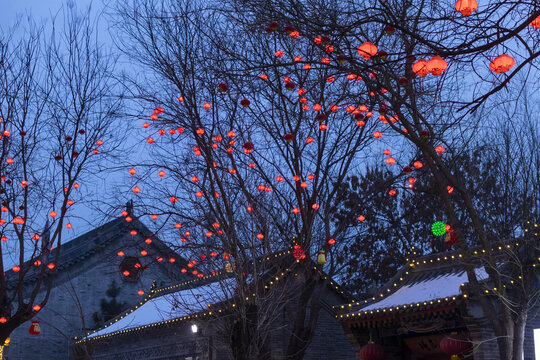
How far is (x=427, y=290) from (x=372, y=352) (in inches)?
66.0

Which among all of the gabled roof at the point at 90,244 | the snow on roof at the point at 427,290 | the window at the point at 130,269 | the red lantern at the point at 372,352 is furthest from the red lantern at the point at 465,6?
the window at the point at 130,269

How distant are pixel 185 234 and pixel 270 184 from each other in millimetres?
1913

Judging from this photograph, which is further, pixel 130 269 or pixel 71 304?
pixel 130 269

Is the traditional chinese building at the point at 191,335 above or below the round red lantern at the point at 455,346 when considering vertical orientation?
above

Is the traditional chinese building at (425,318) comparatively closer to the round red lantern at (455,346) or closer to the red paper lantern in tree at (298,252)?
the round red lantern at (455,346)

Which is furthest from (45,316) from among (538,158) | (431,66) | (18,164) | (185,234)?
(431,66)

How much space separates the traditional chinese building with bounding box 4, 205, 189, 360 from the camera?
74.2ft

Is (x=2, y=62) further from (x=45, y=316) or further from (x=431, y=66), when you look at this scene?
(x=45, y=316)

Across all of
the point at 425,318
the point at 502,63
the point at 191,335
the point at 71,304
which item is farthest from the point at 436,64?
the point at 71,304

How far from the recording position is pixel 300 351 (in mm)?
11188

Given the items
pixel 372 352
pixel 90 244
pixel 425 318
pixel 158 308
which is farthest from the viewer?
pixel 90 244

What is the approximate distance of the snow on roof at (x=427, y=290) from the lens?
39.4 ft

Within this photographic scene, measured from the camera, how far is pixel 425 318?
1197 cm

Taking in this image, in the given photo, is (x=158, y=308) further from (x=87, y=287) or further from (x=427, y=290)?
(x=427, y=290)
